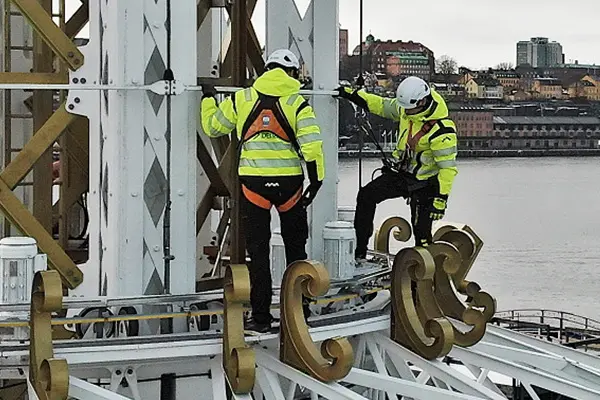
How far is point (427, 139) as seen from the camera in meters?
11.0

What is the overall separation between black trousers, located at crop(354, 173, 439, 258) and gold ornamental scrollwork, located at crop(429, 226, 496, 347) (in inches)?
10.5

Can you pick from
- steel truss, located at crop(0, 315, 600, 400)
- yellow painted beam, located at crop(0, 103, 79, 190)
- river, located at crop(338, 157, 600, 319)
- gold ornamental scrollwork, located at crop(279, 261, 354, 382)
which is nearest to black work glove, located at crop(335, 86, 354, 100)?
steel truss, located at crop(0, 315, 600, 400)

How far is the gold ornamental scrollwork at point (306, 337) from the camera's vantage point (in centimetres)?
792

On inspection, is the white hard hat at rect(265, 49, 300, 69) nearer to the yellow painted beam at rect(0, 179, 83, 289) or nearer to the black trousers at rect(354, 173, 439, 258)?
the yellow painted beam at rect(0, 179, 83, 289)

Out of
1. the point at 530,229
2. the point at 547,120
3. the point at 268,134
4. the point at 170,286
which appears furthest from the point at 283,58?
the point at 547,120

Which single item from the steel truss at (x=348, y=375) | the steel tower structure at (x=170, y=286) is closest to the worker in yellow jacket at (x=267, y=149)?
the steel tower structure at (x=170, y=286)

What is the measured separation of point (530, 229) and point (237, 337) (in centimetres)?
6229

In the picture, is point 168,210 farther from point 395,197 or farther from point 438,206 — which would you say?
point 438,206

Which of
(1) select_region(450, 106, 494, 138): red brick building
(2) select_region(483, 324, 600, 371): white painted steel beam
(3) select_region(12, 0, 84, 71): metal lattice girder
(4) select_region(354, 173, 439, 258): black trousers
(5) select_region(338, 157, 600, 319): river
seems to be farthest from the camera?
(1) select_region(450, 106, 494, 138): red brick building

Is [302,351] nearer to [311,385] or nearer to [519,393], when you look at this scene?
[311,385]

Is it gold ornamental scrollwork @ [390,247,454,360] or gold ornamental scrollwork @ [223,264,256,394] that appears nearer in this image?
gold ornamental scrollwork @ [223,264,256,394]

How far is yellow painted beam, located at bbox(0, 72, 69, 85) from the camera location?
8.90m

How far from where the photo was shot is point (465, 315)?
961 centimetres

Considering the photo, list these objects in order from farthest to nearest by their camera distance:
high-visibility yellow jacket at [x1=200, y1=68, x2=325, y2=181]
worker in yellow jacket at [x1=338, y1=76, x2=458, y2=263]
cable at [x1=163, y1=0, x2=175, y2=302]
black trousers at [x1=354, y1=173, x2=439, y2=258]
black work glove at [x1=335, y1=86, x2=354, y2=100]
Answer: black trousers at [x1=354, y1=173, x2=439, y2=258]
worker in yellow jacket at [x1=338, y1=76, x2=458, y2=263]
black work glove at [x1=335, y1=86, x2=354, y2=100]
cable at [x1=163, y1=0, x2=175, y2=302]
high-visibility yellow jacket at [x1=200, y1=68, x2=325, y2=181]
